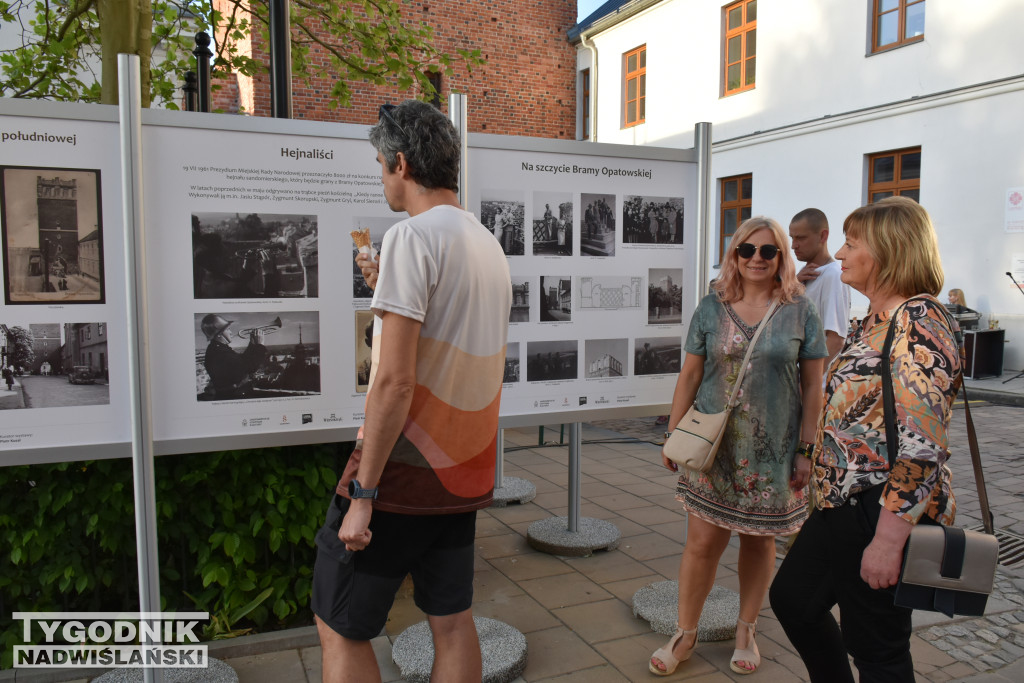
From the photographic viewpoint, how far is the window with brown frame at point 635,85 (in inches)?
859

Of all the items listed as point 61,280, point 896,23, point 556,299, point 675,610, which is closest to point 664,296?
point 556,299

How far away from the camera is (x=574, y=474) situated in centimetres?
455

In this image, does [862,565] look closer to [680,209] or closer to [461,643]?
[461,643]

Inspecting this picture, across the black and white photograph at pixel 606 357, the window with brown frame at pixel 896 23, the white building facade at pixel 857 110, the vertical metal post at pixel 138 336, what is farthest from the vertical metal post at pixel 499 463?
the window with brown frame at pixel 896 23

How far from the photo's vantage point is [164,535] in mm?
3133

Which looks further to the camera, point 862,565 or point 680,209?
point 680,209

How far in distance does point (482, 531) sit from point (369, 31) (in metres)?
5.95

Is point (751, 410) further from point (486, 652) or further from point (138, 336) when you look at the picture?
point (138, 336)

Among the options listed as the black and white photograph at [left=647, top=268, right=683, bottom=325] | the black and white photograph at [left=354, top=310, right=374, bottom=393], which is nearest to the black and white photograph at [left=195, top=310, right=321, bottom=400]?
the black and white photograph at [left=354, top=310, right=374, bottom=393]

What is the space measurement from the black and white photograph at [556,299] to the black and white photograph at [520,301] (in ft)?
0.27

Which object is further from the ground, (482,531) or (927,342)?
(927,342)

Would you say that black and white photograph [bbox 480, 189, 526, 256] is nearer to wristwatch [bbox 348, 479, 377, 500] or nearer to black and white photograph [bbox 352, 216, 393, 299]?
black and white photograph [bbox 352, 216, 393, 299]

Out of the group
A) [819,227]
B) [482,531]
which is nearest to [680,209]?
[819,227]

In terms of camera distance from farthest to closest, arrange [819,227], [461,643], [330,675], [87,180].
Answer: [819,227]
[87,180]
[461,643]
[330,675]
